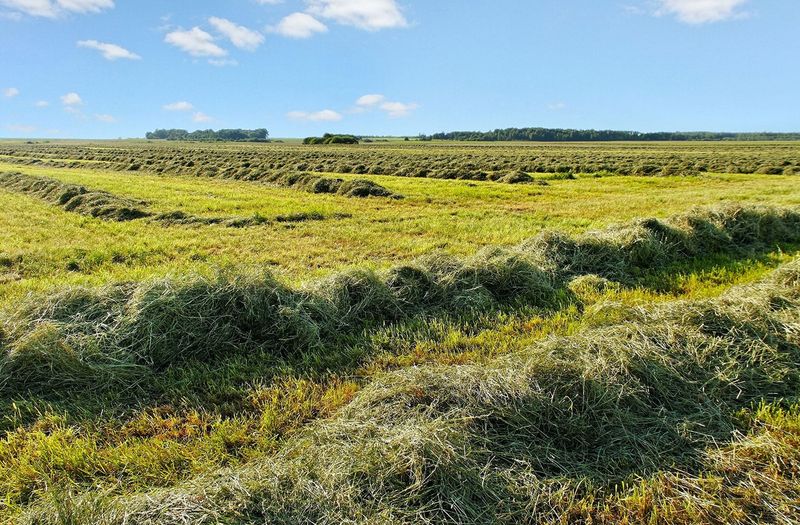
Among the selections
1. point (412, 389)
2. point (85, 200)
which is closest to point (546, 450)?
point (412, 389)

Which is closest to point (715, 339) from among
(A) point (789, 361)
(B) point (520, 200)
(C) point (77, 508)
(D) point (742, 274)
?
(A) point (789, 361)

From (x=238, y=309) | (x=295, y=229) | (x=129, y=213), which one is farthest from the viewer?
(x=129, y=213)

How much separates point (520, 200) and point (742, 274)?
33.0ft

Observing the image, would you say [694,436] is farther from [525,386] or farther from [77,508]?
[77,508]

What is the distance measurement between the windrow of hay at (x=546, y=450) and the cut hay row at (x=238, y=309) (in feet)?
5.17

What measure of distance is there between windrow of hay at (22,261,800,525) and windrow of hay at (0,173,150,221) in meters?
11.4

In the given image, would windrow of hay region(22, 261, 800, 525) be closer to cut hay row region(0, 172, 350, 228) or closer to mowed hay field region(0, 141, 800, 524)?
mowed hay field region(0, 141, 800, 524)

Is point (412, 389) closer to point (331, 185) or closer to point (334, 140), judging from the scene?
point (331, 185)

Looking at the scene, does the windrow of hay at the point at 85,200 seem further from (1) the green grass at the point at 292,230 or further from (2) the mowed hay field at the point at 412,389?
(2) the mowed hay field at the point at 412,389

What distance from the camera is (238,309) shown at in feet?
15.6

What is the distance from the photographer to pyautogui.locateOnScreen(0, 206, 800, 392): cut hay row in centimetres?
387

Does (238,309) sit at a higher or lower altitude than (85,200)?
lower

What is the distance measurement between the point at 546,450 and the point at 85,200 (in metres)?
15.2

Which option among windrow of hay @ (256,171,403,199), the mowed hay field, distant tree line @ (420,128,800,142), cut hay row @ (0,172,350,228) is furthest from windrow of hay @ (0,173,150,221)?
distant tree line @ (420,128,800,142)
